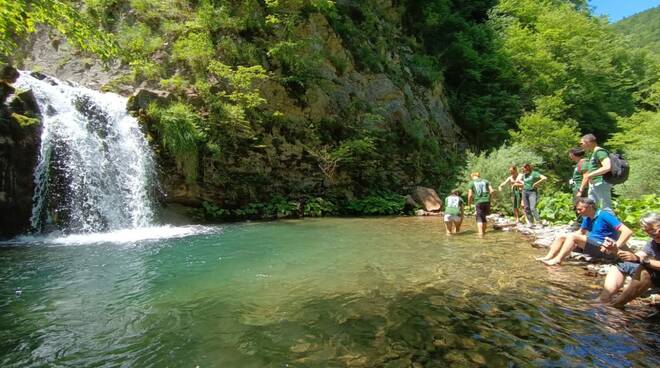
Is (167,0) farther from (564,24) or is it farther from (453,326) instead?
(564,24)

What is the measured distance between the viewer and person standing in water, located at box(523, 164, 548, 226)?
11.1 meters

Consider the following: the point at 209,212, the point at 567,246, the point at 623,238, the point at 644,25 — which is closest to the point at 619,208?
the point at 567,246

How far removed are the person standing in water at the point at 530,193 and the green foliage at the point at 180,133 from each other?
10.5 meters

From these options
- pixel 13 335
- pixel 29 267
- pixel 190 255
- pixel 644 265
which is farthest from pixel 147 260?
pixel 644 265

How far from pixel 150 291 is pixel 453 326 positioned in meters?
4.13

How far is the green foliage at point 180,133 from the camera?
12750mm

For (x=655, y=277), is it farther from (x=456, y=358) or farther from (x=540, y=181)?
(x=540, y=181)

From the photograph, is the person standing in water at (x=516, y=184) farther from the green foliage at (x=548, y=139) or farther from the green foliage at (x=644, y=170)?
the green foliage at (x=548, y=139)

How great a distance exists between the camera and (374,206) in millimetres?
16469

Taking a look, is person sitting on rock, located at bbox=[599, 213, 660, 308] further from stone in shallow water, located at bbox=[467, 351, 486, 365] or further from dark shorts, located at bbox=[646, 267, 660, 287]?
stone in shallow water, located at bbox=[467, 351, 486, 365]

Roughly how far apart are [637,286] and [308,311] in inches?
153

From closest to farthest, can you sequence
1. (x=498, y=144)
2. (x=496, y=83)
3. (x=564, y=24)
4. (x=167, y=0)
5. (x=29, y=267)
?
(x=29, y=267) < (x=167, y=0) < (x=498, y=144) < (x=496, y=83) < (x=564, y=24)

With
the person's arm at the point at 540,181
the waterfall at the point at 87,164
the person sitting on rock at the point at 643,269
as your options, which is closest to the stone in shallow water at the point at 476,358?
the person sitting on rock at the point at 643,269

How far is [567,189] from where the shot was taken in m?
19.3
